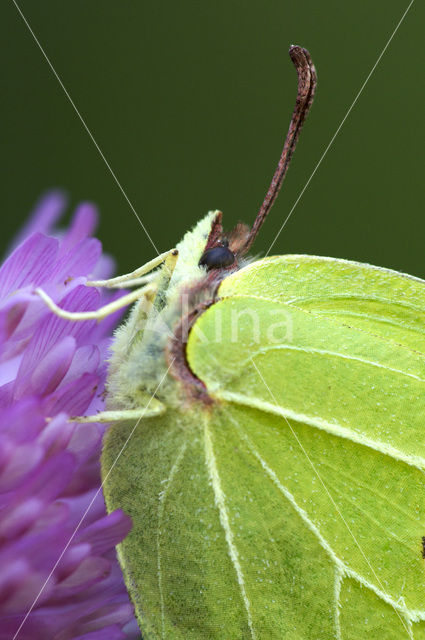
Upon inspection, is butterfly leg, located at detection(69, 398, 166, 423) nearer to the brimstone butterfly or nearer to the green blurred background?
the brimstone butterfly

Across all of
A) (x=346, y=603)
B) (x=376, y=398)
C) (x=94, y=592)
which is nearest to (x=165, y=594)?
(x=94, y=592)

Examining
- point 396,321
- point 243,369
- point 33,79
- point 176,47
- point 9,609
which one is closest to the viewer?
point 9,609

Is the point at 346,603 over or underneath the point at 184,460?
underneath

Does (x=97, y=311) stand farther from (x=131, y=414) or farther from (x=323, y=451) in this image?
(x=323, y=451)

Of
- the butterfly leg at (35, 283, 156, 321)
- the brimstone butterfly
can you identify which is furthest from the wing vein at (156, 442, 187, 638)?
the butterfly leg at (35, 283, 156, 321)

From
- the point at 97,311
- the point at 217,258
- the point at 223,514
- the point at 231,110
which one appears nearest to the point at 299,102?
the point at 217,258

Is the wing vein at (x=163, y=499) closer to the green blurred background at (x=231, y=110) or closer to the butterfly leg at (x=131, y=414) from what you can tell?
the butterfly leg at (x=131, y=414)

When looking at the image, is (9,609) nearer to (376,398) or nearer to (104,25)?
(376,398)

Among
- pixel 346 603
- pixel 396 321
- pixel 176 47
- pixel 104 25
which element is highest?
pixel 104 25
